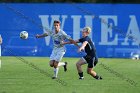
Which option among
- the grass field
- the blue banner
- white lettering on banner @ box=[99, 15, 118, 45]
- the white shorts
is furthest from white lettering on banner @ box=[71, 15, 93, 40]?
the white shorts

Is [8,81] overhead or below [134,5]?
below

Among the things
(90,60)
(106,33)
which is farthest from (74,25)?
(90,60)

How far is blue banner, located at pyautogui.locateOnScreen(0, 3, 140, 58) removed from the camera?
112ft

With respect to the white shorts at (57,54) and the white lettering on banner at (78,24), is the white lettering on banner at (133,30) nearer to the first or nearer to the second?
the white lettering on banner at (78,24)

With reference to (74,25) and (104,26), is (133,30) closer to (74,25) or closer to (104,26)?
(104,26)

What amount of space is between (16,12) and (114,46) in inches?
243

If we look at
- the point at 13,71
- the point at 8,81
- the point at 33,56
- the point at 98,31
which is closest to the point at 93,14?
the point at 98,31

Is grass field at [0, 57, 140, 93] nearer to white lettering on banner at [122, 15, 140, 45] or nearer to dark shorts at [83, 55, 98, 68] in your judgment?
→ dark shorts at [83, 55, 98, 68]

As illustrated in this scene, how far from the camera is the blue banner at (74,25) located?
112 feet

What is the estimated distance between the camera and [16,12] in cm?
3547

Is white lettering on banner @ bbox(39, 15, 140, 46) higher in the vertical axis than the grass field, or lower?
higher

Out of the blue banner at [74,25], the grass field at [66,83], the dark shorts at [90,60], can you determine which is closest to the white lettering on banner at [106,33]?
the blue banner at [74,25]

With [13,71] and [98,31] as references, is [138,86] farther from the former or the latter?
[98,31]

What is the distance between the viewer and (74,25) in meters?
34.7
